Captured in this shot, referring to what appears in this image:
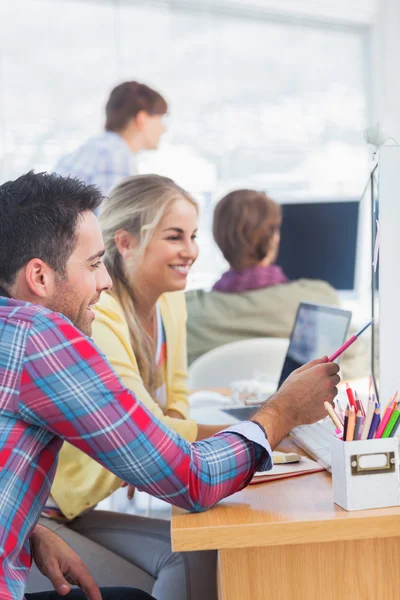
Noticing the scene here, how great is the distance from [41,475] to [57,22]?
3711 millimetres

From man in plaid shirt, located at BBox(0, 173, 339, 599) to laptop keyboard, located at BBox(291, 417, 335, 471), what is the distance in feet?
0.48

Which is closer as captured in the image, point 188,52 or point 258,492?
point 258,492

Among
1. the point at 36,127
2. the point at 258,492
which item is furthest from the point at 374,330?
the point at 36,127

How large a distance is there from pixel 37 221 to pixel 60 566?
578 mm

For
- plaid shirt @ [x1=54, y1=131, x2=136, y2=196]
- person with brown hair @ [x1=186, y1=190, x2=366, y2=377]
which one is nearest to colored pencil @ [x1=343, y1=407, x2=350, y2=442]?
person with brown hair @ [x1=186, y1=190, x2=366, y2=377]

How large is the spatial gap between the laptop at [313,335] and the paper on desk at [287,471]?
47 cm

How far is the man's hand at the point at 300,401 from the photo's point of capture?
1183mm

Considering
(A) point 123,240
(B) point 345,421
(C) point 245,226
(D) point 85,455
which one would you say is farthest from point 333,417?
(C) point 245,226

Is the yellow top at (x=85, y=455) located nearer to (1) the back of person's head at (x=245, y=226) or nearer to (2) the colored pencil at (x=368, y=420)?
(2) the colored pencil at (x=368, y=420)

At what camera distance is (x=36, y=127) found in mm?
4309

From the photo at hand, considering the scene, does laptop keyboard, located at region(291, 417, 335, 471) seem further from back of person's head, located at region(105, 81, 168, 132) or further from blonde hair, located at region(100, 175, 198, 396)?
back of person's head, located at region(105, 81, 168, 132)

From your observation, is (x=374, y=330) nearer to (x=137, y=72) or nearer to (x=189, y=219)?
(x=189, y=219)

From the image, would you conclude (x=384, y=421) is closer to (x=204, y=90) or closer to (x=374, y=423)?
(x=374, y=423)

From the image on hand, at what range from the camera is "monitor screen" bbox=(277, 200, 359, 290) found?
146 inches
